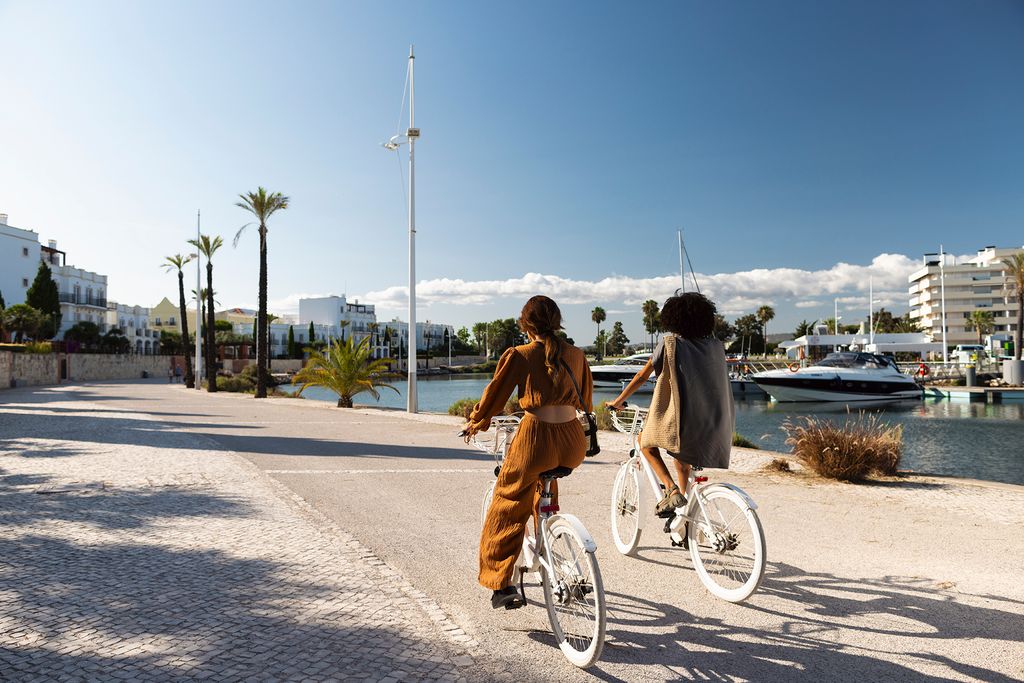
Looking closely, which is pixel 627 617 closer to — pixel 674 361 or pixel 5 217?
pixel 674 361

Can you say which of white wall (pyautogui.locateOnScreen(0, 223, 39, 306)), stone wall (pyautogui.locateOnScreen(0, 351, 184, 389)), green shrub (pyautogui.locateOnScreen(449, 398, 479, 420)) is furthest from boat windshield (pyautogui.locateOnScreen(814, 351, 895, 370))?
white wall (pyautogui.locateOnScreen(0, 223, 39, 306))

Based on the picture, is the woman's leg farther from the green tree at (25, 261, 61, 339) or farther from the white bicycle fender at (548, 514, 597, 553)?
the green tree at (25, 261, 61, 339)

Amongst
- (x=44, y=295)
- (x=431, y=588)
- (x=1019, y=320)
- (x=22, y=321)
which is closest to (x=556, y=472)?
(x=431, y=588)

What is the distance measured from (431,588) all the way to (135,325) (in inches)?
4126

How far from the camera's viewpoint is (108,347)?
233ft

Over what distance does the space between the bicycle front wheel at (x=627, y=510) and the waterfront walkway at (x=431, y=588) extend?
0.48 ft

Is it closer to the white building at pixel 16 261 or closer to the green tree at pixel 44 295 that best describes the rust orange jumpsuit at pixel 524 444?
the green tree at pixel 44 295

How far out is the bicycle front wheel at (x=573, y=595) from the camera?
3.20 meters

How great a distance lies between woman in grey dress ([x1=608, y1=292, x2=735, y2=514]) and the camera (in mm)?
4355

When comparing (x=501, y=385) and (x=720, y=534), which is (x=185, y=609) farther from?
(x=720, y=534)

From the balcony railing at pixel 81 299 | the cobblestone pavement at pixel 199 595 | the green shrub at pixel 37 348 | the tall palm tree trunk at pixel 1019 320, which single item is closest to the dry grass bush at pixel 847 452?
the cobblestone pavement at pixel 199 595

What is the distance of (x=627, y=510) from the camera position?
5273 millimetres

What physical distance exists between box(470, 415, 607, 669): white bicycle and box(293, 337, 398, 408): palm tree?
2222 cm

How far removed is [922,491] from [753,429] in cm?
1981
